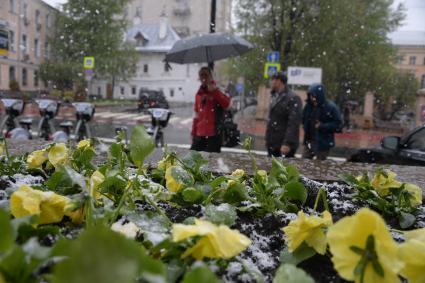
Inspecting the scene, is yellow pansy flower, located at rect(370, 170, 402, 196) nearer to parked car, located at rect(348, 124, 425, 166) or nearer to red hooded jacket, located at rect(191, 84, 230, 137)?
parked car, located at rect(348, 124, 425, 166)

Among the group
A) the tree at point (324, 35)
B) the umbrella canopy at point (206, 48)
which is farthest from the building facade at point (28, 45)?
the umbrella canopy at point (206, 48)

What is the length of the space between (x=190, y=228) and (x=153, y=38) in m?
54.7

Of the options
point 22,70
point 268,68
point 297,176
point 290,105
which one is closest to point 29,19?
point 22,70

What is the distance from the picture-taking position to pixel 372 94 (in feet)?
96.5

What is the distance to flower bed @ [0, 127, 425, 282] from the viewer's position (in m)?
0.52

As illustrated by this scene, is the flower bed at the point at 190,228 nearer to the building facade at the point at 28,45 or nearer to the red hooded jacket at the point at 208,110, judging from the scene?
the red hooded jacket at the point at 208,110

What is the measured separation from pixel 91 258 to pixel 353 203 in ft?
3.75

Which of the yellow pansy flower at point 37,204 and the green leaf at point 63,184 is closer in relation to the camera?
the yellow pansy flower at point 37,204

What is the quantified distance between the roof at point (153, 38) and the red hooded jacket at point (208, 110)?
156 ft

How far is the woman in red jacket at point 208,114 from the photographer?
18.4 feet

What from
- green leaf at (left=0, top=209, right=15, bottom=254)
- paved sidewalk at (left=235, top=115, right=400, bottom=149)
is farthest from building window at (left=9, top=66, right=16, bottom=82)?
green leaf at (left=0, top=209, right=15, bottom=254)

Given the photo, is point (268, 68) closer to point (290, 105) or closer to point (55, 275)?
point (290, 105)

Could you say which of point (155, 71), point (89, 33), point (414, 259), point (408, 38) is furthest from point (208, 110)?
point (408, 38)

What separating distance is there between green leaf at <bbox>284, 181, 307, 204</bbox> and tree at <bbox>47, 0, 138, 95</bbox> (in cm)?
3913
